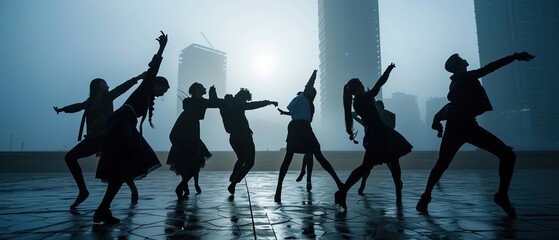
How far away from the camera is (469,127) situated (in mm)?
3363

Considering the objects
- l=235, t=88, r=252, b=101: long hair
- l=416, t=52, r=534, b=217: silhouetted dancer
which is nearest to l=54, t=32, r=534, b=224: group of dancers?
l=416, t=52, r=534, b=217: silhouetted dancer

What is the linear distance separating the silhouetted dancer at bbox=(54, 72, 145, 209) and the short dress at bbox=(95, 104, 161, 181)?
83 centimetres

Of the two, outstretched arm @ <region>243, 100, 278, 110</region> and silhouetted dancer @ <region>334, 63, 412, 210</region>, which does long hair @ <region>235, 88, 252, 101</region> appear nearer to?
outstretched arm @ <region>243, 100, 278, 110</region>

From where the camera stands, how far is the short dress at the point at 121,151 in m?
2.98

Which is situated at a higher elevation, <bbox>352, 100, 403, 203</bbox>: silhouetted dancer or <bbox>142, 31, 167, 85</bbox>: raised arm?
<bbox>142, 31, 167, 85</bbox>: raised arm

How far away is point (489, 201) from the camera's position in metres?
4.24

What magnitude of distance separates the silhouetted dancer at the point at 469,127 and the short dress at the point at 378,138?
1.42 ft

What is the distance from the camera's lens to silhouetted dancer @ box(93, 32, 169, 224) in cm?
293

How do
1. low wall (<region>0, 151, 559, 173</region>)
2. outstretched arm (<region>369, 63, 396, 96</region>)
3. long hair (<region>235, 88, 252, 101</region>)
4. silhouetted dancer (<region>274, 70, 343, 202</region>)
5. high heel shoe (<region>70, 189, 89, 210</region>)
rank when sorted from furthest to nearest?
1. low wall (<region>0, 151, 559, 173</region>)
2. long hair (<region>235, 88, 252, 101</region>)
3. silhouetted dancer (<region>274, 70, 343, 202</region>)
4. high heel shoe (<region>70, 189, 89, 210</region>)
5. outstretched arm (<region>369, 63, 396, 96</region>)

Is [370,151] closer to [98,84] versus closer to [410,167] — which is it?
[98,84]

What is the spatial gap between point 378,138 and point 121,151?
2728 millimetres

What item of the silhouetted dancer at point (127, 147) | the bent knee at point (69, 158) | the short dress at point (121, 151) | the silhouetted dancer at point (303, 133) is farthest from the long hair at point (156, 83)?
the silhouetted dancer at point (303, 133)

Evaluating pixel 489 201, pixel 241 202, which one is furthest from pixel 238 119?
pixel 489 201

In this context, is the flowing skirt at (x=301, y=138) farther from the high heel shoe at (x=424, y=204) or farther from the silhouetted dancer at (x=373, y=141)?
the high heel shoe at (x=424, y=204)
